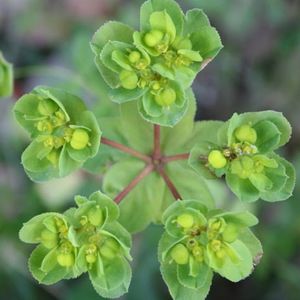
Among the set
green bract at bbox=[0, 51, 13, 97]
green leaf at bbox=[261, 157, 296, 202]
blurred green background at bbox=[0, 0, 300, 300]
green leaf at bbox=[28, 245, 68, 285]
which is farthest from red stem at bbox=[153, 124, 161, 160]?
blurred green background at bbox=[0, 0, 300, 300]

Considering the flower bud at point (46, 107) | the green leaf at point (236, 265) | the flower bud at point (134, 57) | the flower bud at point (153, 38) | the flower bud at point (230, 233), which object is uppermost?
the flower bud at point (153, 38)

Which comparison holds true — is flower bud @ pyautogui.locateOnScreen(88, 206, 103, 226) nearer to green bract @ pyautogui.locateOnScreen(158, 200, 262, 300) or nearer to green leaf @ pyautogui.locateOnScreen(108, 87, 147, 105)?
green bract @ pyautogui.locateOnScreen(158, 200, 262, 300)

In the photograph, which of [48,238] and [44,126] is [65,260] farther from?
[44,126]

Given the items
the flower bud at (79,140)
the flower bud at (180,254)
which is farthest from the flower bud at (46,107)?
the flower bud at (180,254)

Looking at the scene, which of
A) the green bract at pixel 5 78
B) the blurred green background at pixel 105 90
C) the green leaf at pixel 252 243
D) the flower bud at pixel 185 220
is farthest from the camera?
the blurred green background at pixel 105 90

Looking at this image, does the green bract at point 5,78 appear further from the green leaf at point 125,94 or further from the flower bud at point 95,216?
the flower bud at point 95,216

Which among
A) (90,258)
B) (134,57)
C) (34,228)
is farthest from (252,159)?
(34,228)

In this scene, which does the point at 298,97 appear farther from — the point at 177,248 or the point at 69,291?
the point at 177,248
